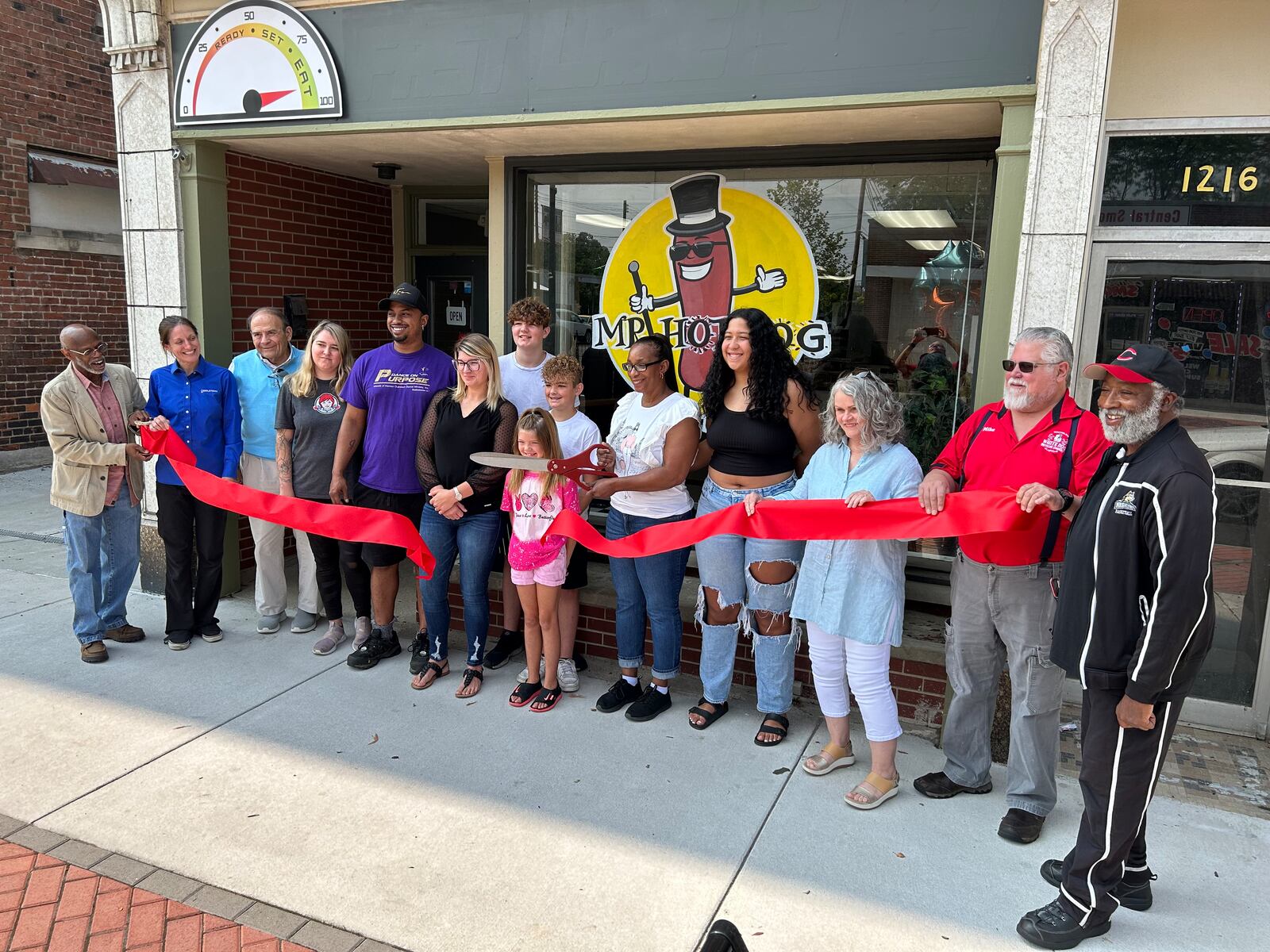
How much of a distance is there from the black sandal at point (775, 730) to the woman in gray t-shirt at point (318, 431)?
2.41m

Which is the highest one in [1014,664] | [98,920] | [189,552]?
[1014,664]

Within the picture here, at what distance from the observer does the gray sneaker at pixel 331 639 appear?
5355 millimetres

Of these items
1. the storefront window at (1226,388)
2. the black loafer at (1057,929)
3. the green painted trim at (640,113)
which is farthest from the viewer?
the storefront window at (1226,388)

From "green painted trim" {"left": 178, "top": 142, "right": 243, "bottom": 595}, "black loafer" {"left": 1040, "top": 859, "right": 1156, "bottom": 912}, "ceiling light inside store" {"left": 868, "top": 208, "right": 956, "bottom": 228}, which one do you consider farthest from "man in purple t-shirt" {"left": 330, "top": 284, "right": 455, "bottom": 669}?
"black loafer" {"left": 1040, "top": 859, "right": 1156, "bottom": 912}

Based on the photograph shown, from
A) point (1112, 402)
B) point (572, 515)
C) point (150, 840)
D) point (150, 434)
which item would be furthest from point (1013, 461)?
point (150, 434)

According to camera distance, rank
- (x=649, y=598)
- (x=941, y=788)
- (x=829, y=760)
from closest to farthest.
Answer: (x=941, y=788)
(x=829, y=760)
(x=649, y=598)

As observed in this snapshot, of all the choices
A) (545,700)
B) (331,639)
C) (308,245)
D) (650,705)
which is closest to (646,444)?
(650,705)

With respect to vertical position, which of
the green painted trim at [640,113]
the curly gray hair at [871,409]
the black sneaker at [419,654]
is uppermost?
the green painted trim at [640,113]

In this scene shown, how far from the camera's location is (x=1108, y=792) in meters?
2.91

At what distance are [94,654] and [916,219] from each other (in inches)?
211

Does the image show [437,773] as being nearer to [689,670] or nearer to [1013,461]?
[689,670]

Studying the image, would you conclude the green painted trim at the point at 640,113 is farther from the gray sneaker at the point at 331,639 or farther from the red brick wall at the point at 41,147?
the red brick wall at the point at 41,147

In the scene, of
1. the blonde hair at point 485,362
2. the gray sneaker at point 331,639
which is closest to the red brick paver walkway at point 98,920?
the gray sneaker at point 331,639

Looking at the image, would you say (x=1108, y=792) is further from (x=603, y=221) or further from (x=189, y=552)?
(x=189, y=552)
